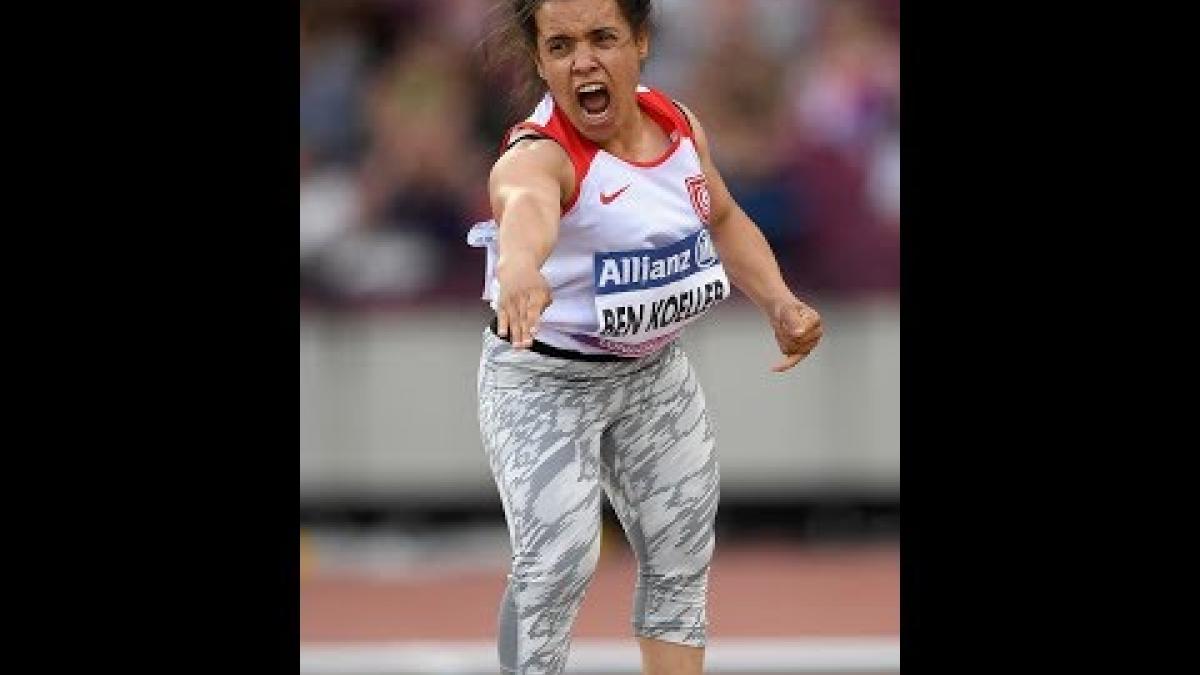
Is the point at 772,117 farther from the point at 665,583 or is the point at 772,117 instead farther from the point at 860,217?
the point at 665,583

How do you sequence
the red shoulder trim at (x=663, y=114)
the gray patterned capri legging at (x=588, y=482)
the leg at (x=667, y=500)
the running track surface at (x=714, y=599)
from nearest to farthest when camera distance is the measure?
the gray patterned capri legging at (x=588, y=482)
the red shoulder trim at (x=663, y=114)
the leg at (x=667, y=500)
the running track surface at (x=714, y=599)

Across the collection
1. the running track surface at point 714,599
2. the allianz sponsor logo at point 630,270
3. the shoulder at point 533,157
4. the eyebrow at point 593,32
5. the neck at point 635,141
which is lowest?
the running track surface at point 714,599

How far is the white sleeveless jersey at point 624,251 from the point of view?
5.56 m

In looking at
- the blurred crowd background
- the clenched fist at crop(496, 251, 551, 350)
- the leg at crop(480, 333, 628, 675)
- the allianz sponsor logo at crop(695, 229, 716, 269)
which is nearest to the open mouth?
the allianz sponsor logo at crop(695, 229, 716, 269)

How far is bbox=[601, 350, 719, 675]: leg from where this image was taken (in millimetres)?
5902

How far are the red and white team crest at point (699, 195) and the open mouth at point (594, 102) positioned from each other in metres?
0.31

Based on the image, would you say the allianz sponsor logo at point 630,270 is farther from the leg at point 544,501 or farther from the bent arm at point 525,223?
the leg at point 544,501

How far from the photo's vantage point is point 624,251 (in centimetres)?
557

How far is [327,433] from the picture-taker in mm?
11023

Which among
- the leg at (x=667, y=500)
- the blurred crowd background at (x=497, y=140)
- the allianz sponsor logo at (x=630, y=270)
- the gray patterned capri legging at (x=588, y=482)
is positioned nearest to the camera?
the allianz sponsor logo at (x=630, y=270)

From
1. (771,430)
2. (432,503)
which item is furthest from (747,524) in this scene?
(432,503)

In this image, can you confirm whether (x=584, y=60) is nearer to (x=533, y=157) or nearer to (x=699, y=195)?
(x=533, y=157)

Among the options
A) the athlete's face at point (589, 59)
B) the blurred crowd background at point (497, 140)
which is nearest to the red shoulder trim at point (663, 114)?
the athlete's face at point (589, 59)

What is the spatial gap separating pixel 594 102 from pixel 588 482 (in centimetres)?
90
